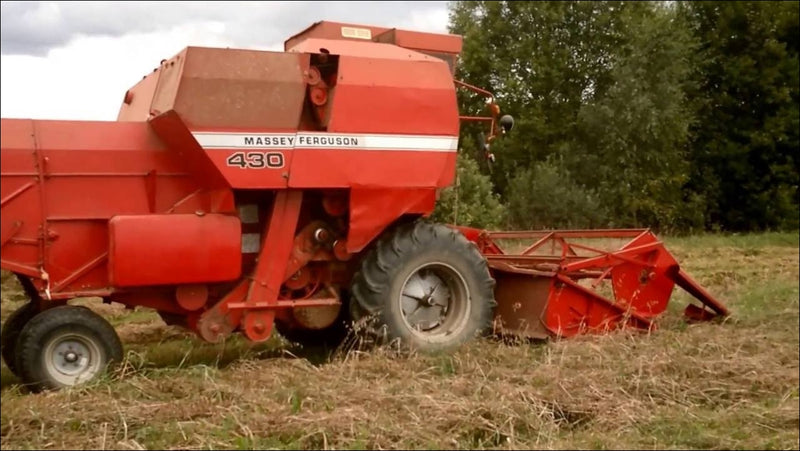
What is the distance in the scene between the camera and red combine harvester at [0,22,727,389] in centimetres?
589

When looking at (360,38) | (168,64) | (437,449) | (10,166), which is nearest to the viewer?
(437,449)

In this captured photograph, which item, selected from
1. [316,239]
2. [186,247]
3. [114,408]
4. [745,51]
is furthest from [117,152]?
[745,51]

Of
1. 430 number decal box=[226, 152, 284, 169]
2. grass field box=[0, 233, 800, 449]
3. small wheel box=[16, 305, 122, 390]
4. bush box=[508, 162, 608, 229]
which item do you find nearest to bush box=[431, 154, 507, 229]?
bush box=[508, 162, 608, 229]

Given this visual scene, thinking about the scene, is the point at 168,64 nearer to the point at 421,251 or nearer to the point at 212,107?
the point at 212,107

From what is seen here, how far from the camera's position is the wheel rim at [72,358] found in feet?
18.6

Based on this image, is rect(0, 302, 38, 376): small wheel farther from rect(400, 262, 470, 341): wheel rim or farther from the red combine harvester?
rect(400, 262, 470, 341): wheel rim

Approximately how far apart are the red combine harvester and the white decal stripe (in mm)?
11

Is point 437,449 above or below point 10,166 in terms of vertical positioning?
below

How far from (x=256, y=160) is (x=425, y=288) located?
1638 mm

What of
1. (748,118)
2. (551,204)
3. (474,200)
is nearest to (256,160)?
(474,200)

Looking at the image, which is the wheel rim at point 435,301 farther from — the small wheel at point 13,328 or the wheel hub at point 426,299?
the small wheel at point 13,328

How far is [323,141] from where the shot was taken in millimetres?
6480

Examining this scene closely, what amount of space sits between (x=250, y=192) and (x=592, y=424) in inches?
113

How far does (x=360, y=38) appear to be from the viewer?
23.6ft
